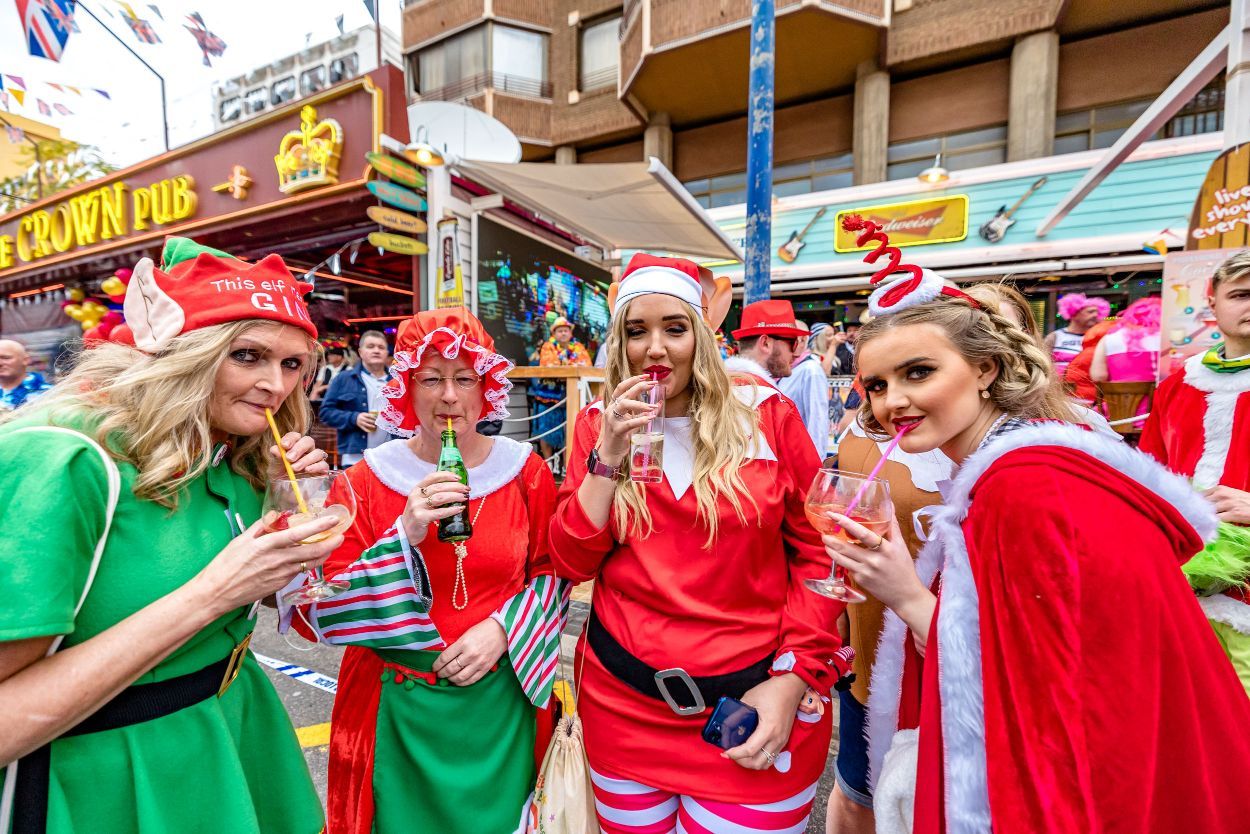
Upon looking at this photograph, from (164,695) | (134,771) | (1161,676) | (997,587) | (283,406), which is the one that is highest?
(283,406)

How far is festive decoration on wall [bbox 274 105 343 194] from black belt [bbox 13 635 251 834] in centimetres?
717

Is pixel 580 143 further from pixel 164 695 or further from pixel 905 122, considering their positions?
pixel 164 695

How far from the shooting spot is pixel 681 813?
4.98ft

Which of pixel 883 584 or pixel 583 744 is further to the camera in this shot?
pixel 583 744

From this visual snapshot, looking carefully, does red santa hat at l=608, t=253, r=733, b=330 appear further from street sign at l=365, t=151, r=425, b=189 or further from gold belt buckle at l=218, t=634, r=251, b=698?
street sign at l=365, t=151, r=425, b=189

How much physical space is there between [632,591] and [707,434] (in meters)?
0.50

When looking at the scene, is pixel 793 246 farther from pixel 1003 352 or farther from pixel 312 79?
pixel 312 79

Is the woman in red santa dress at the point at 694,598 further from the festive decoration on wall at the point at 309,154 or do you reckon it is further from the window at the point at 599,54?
the window at the point at 599,54

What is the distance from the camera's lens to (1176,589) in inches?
37.3

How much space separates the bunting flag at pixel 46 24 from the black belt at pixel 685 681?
11.4 metres

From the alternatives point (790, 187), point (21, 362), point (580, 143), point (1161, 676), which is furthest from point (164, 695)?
point (580, 143)

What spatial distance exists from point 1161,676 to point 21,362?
764cm

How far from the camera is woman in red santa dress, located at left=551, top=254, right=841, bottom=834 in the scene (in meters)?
1.48

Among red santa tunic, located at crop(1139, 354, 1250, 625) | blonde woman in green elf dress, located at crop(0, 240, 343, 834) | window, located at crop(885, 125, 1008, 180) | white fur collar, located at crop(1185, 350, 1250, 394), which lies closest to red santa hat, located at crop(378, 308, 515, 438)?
blonde woman in green elf dress, located at crop(0, 240, 343, 834)
